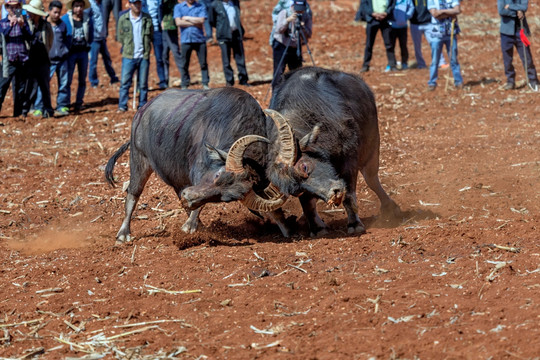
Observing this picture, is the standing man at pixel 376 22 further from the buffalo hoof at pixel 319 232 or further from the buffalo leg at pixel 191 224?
the buffalo hoof at pixel 319 232

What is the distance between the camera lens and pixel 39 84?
16.8 metres

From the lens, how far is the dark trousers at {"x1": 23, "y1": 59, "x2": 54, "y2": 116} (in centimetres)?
1666

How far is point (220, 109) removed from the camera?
905cm

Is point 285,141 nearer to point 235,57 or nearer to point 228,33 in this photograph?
point 228,33

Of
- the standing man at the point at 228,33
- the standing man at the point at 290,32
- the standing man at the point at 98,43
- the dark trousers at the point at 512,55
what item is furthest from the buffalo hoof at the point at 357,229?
the standing man at the point at 98,43

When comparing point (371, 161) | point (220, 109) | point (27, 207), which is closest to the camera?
point (220, 109)

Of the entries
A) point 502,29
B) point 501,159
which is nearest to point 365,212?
point 501,159

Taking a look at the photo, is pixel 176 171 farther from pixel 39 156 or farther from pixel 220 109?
pixel 39 156

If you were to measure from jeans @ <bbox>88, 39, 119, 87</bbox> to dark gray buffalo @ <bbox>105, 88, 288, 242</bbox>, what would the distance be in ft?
34.1

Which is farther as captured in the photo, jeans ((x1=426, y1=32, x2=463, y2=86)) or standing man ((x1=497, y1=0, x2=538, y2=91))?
jeans ((x1=426, y1=32, x2=463, y2=86))

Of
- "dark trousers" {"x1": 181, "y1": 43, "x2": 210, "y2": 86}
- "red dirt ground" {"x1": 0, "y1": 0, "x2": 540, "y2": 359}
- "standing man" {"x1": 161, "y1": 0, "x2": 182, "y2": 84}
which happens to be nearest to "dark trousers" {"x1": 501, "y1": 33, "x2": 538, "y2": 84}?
"red dirt ground" {"x1": 0, "y1": 0, "x2": 540, "y2": 359}

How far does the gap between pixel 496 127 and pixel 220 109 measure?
6.99 m

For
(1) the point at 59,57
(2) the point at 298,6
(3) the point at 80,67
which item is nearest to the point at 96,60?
(3) the point at 80,67

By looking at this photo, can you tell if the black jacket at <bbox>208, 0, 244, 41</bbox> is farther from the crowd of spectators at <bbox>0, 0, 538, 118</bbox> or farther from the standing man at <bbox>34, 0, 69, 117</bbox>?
the standing man at <bbox>34, 0, 69, 117</bbox>
